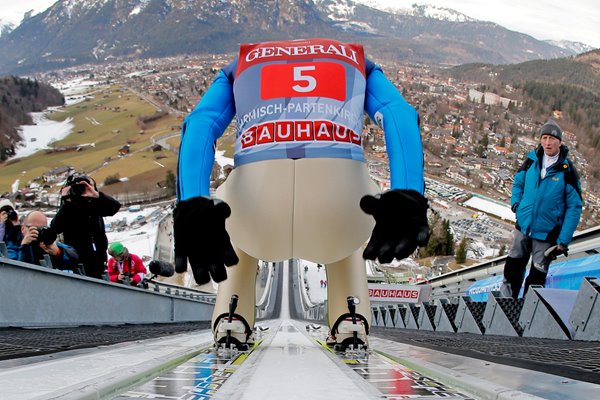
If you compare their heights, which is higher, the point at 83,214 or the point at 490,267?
the point at 83,214

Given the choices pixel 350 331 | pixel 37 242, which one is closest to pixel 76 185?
pixel 37 242

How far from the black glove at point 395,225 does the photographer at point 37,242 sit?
402cm

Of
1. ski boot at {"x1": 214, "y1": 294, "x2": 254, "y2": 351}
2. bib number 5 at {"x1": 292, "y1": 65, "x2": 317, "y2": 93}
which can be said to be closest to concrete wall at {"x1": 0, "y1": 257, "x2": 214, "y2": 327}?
ski boot at {"x1": 214, "y1": 294, "x2": 254, "y2": 351}

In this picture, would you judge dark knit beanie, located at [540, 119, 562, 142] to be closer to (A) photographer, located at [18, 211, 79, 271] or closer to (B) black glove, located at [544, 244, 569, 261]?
(B) black glove, located at [544, 244, 569, 261]

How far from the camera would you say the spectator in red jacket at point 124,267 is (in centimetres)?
824

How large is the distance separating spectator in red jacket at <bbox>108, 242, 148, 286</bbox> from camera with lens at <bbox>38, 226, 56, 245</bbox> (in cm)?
256

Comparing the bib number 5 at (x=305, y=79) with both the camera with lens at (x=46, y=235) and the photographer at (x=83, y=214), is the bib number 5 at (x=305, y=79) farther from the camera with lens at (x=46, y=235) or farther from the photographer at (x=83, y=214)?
the camera with lens at (x=46, y=235)

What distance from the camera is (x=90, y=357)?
218 centimetres

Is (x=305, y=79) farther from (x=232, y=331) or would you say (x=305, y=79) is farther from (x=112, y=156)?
(x=112, y=156)

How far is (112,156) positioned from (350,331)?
15496 cm

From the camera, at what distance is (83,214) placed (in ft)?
18.9

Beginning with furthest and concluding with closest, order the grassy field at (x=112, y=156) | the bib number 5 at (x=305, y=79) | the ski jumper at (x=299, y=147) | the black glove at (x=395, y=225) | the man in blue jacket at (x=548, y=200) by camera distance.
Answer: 1. the grassy field at (x=112, y=156)
2. the man in blue jacket at (x=548, y=200)
3. the bib number 5 at (x=305, y=79)
4. the ski jumper at (x=299, y=147)
5. the black glove at (x=395, y=225)

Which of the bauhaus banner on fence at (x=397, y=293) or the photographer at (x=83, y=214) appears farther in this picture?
the bauhaus banner on fence at (x=397, y=293)

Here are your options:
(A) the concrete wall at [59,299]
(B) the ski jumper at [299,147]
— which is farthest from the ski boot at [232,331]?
(A) the concrete wall at [59,299]
